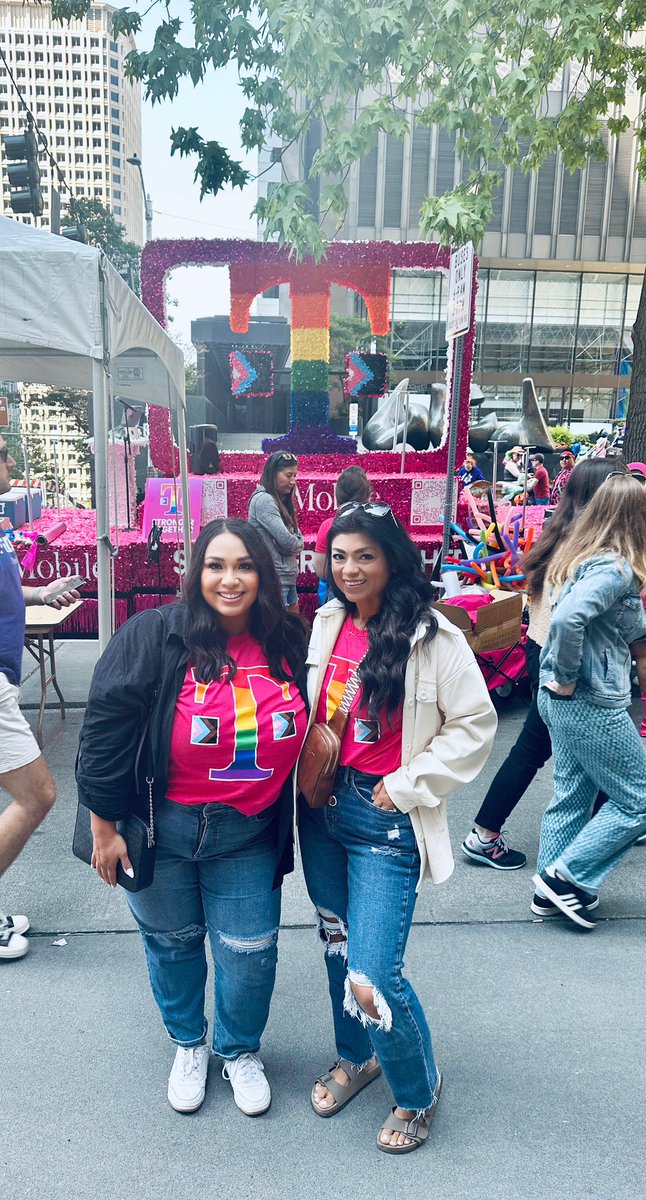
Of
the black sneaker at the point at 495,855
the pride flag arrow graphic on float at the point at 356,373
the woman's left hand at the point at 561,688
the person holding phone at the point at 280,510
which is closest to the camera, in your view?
the woman's left hand at the point at 561,688

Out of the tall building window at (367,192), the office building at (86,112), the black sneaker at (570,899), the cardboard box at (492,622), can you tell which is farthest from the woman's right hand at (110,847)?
the office building at (86,112)

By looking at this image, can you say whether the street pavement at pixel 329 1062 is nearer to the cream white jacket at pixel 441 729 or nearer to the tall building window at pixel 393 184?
the cream white jacket at pixel 441 729

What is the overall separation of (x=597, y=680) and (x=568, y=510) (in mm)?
829

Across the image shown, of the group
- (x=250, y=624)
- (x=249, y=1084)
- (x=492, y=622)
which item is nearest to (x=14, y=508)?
(x=492, y=622)

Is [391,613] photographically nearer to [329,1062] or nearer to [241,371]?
[329,1062]

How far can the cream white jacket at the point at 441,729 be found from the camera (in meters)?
2.23

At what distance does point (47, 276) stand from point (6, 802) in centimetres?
259

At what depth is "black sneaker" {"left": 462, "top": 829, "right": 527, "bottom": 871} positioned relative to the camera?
3.96 metres

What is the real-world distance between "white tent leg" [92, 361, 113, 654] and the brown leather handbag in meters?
2.06

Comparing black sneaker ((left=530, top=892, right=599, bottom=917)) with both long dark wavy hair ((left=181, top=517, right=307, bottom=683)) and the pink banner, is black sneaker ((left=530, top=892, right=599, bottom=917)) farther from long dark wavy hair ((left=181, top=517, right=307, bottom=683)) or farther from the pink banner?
the pink banner

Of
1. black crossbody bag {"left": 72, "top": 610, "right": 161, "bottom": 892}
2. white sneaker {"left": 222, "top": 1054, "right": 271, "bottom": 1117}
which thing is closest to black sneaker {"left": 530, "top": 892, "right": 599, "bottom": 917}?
white sneaker {"left": 222, "top": 1054, "right": 271, "bottom": 1117}

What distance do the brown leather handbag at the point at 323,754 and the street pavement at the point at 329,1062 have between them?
94 cm

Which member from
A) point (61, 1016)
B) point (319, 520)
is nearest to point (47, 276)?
point (61, 1016)

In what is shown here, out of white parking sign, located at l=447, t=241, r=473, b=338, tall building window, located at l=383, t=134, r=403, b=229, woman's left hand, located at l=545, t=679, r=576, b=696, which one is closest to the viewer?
woman's left hand, located at l=545, t=679, r=576, b=696
